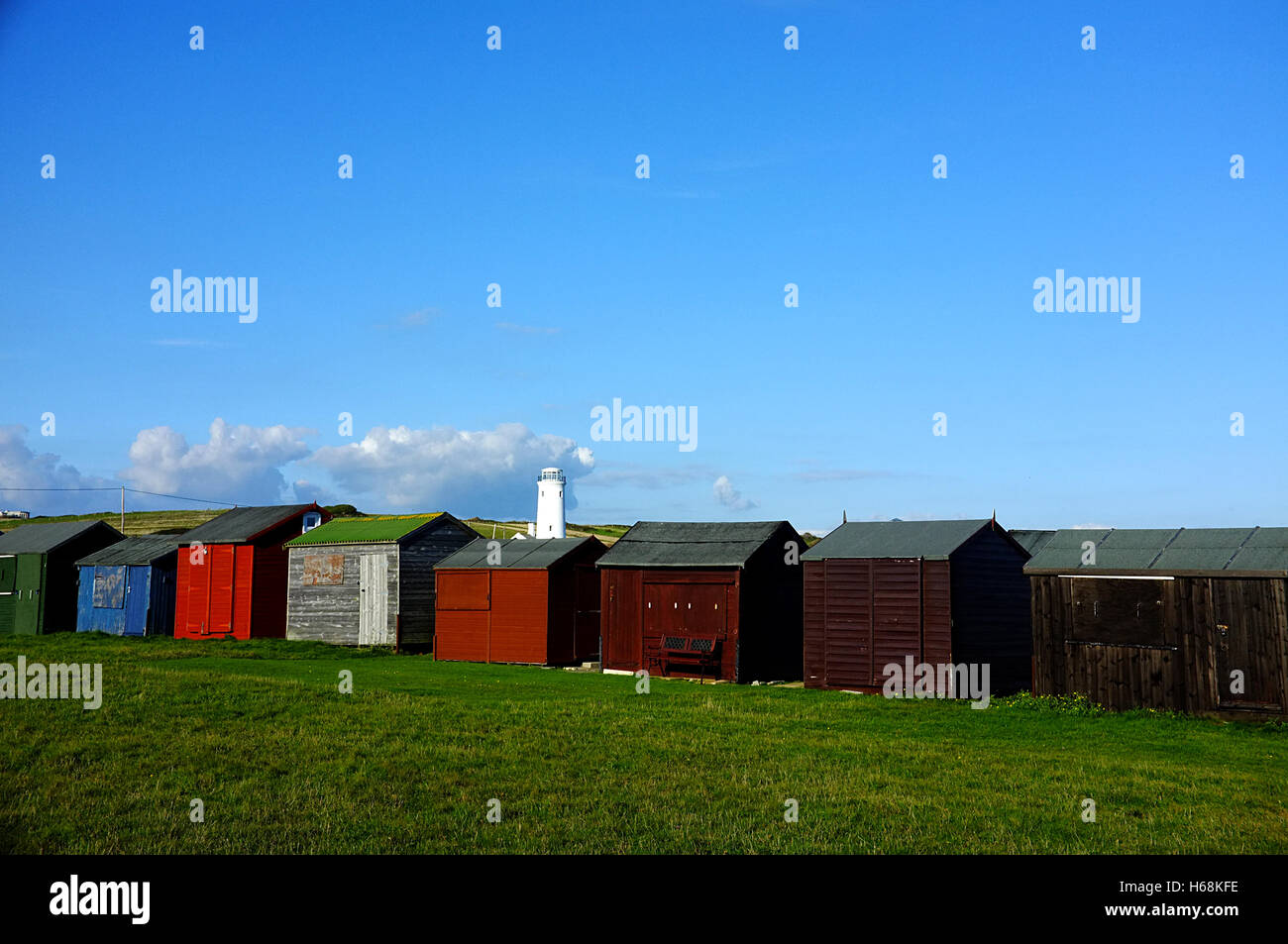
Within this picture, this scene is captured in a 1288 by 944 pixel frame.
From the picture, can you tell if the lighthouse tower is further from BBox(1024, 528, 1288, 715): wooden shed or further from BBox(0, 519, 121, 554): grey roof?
BBox(1024, 528, 1288, 715): wooden shed

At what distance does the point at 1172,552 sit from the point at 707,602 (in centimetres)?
1390

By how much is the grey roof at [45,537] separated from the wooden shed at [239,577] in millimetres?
8574

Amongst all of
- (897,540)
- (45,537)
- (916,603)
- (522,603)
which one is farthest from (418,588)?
(45,537)

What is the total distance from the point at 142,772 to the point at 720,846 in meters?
8.85

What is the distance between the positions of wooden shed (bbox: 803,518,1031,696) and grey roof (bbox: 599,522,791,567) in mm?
3247

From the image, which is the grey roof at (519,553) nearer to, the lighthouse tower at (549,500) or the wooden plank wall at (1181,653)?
the wooden plank wall at (1181,653)

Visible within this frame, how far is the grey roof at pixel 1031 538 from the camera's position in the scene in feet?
108

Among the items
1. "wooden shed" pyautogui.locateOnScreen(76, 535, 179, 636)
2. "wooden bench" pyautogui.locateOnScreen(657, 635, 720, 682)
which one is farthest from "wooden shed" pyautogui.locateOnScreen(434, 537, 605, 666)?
"wooden shed" pyautogui.locateOnScreen(76, 535, 179, 636)

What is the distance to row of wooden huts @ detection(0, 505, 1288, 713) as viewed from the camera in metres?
24.5

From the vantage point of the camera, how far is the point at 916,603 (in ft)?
95.3

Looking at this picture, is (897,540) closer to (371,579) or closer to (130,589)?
(371,579)

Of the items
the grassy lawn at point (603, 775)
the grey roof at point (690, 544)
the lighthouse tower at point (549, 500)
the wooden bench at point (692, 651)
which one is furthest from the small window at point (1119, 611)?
the lighthouse tower at point (549, 500)

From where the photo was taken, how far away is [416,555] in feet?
144
